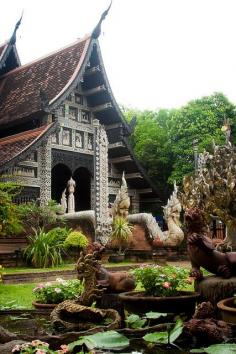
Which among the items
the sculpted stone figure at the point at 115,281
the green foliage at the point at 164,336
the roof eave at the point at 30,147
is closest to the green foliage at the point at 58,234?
the roof eave at the point at 30,147

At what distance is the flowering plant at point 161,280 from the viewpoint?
522cm

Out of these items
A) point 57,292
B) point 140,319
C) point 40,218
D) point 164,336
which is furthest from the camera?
point 40,218

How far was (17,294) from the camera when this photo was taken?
893cm

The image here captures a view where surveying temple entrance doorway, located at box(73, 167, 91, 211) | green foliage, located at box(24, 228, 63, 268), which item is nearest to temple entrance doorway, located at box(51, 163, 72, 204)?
temple entrance doorway, located at box(73, 167, 91, 211)

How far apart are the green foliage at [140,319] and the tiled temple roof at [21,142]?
12134 mm

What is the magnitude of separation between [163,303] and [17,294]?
4.70 meters

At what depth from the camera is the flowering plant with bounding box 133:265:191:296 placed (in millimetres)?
5219

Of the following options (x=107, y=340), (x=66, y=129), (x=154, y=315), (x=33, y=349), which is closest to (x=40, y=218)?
(x=66, y=129)

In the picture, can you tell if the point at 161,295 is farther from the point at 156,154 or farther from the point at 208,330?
the point at 156,154

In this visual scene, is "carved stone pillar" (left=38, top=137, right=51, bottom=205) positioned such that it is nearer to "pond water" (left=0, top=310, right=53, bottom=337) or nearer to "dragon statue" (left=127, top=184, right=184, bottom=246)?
"dragon statue" (left=127, top=184, right=184, bottom=246)

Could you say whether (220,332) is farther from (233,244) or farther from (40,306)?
(233,244)

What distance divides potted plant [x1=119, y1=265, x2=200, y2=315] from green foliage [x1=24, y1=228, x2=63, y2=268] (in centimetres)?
808

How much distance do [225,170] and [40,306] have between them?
10.6 metres

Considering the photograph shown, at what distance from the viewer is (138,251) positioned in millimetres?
16375
